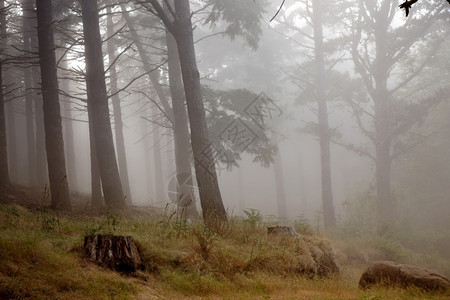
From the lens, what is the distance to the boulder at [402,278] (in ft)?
17.7

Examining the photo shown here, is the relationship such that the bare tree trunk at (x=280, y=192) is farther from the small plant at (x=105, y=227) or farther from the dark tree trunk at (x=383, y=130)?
the small plant at (x=105, y=227)

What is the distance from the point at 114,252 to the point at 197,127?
14.1ft

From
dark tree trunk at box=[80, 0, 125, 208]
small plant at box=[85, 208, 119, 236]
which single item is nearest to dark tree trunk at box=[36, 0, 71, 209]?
dark tree trunk at box=[80, 0, 125, 208]

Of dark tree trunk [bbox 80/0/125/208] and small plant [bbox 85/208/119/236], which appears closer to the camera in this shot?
small plant [bbox 85/208/119/236]

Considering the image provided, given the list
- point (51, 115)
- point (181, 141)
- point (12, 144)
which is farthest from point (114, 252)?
point (12, 144)

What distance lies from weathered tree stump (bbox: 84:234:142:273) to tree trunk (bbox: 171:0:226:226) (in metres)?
3.17

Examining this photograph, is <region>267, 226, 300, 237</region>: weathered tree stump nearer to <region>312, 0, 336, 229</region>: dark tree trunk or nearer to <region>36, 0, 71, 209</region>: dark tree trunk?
<region>36, 0, 71, 209</region>: dark tree trunk

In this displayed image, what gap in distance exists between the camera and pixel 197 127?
8.46 m

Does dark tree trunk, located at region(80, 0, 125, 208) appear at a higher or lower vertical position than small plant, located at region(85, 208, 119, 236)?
higher

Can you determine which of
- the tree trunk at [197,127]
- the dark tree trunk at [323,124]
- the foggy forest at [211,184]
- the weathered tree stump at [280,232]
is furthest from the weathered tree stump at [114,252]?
the dark tree trunk at [323,124]

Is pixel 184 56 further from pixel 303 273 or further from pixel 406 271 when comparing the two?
pixel 406 271

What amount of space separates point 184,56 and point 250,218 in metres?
4.26

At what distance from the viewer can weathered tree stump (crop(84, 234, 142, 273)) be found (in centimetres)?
462

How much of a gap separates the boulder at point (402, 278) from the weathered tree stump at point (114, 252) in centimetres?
364
